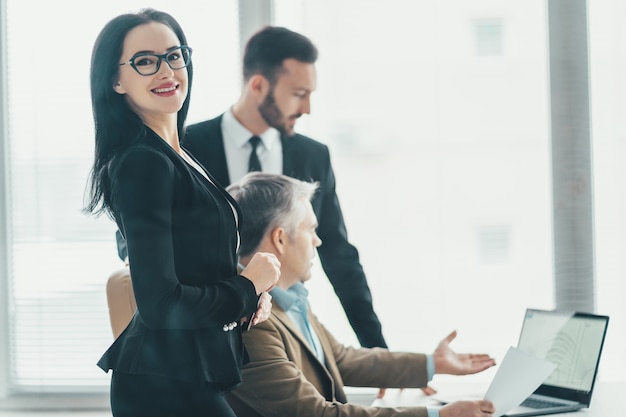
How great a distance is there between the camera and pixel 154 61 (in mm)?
1181

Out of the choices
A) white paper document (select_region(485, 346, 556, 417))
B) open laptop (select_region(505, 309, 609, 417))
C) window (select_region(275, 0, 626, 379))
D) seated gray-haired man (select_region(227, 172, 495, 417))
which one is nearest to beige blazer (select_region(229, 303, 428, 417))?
seated gray-haired man (select_region(227, 172, 495, 417))

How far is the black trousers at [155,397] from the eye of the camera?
3.64 feet

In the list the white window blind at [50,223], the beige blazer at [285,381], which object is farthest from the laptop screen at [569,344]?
the white window blind at [50,223]

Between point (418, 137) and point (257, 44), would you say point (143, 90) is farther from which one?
point (418, 137)

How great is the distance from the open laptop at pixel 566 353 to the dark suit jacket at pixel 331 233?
0.47 metres

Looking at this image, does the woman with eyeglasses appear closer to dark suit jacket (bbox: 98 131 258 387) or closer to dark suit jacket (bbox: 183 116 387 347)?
dark suit jacket (bbox: 98 131 258 387)

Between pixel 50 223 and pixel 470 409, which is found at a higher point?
pixel 50 223

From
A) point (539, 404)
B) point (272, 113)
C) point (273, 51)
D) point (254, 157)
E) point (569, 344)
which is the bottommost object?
point (539, 404)

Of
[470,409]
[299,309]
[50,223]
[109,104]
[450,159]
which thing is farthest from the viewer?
[50,223]

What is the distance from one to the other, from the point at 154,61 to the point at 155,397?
0.50m

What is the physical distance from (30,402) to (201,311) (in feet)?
5.07

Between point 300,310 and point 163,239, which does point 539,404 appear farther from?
point 163,239

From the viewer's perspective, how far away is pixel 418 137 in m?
2.21

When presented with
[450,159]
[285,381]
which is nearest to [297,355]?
[285,381]
